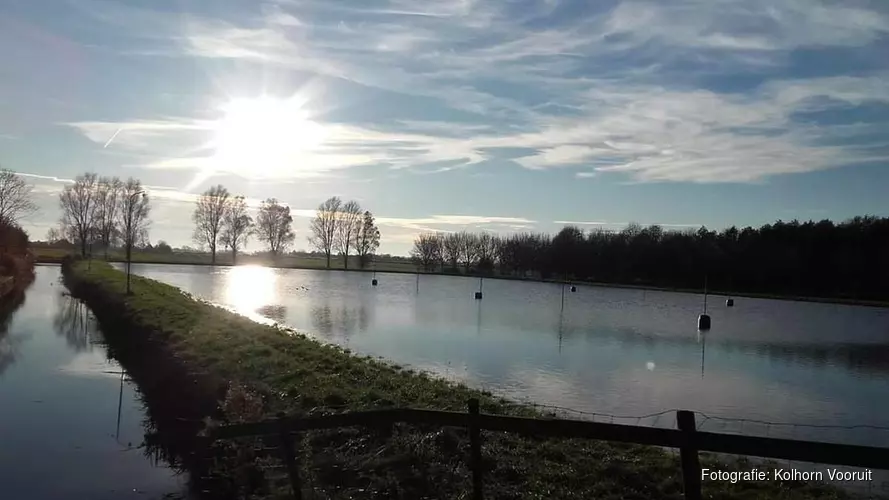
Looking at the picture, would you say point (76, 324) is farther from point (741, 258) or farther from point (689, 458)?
point (741, 258)

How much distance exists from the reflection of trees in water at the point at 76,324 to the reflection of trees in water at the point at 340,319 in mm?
8854

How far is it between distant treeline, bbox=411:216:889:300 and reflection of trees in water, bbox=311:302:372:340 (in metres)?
66.5

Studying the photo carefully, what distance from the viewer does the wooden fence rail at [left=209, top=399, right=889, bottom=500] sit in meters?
5.22

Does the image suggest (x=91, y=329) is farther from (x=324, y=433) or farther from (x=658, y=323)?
(x=658, y=323)

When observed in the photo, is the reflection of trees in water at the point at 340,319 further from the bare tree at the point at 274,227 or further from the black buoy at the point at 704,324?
the bare tree at the point at 274,227

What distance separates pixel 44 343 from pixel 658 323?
32.4m

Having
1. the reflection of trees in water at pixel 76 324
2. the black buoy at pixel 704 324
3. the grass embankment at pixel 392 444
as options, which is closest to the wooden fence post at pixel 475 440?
the grass embankment at pixel 392 444

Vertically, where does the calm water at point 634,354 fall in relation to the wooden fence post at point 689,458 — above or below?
below

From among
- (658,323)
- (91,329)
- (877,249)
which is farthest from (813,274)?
(91,329)

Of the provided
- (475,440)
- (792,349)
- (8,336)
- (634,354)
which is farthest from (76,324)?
(792,349)

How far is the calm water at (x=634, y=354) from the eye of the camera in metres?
17.7

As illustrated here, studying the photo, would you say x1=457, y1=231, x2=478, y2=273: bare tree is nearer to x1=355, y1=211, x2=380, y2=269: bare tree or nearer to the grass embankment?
x1=355, y1=211, x2=380, y2=269: bare tree

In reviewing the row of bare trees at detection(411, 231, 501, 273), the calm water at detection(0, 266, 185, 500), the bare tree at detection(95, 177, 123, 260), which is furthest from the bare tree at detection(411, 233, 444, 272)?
the calm water at detection(0, 266, 185, 500)

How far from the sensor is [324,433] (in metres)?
10.6
